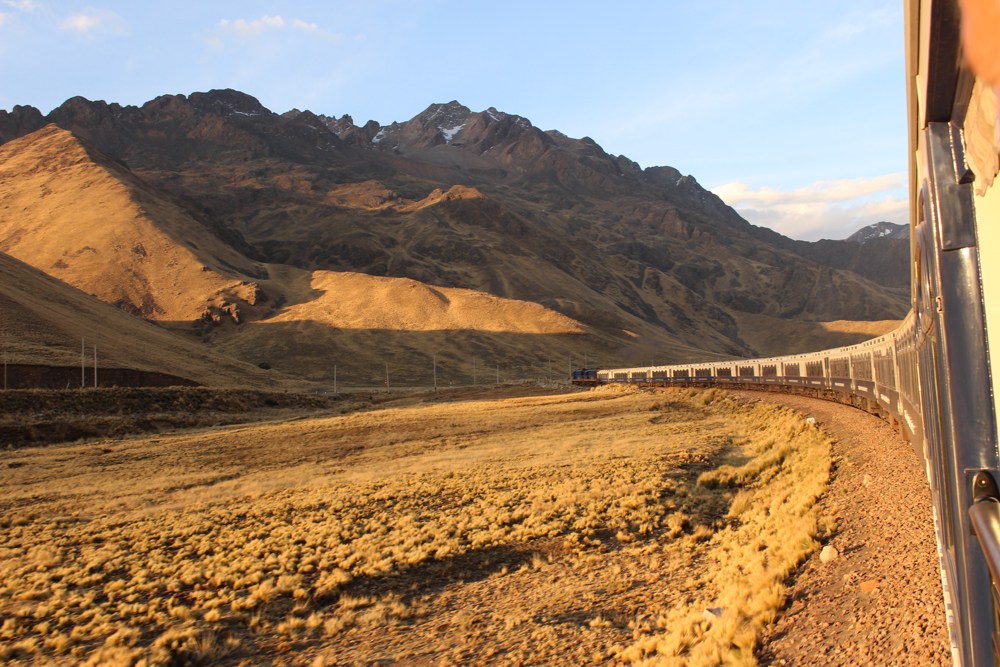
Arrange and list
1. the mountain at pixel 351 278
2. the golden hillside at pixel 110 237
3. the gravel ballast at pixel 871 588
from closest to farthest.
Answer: the gravel ballast at pixel 871 588 < the mountain at pixel 351 278 < the golden hillside at pixel 110 237

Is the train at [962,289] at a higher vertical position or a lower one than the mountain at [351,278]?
lower

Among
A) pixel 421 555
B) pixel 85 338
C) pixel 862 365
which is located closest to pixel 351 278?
pixel 85 338

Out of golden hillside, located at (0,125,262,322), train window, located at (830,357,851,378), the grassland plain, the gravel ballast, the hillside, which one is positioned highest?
golden hillside, located at (0,125,262,322)

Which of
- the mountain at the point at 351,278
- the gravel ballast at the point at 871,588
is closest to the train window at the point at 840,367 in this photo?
the gravel ballast at the point at 871,588

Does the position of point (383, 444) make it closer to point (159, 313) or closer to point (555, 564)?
point (555, 564)

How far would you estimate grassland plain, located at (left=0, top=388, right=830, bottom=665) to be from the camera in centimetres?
977

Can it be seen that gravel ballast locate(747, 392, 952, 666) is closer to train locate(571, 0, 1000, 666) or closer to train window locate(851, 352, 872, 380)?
train locate(571, 0, 1000, 666)

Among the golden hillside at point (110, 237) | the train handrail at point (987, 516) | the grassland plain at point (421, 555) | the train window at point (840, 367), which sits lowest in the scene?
the grassland plain at point (421, 555)

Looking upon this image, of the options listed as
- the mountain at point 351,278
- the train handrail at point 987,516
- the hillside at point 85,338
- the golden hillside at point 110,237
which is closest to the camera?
the train handrail at point 987,516

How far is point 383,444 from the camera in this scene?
35.5 m

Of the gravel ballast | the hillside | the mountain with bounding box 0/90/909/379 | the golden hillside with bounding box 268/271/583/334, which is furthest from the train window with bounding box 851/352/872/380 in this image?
the golden hillside with bounding box 268/271/583/334

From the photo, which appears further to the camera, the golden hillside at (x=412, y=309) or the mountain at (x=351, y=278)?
the golden hillside at (x=412, y=309)

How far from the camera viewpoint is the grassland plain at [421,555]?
32.0 feet

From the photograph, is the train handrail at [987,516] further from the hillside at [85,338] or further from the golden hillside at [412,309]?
the golden hillside at [412,309]
